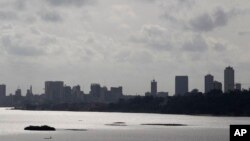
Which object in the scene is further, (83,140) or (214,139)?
(214,139)

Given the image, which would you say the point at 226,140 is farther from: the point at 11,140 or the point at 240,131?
the point at 240,131

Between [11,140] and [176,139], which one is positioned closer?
[11,140]

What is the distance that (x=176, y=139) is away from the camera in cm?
18750

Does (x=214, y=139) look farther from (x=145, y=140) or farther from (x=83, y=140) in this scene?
(x=83, y=140)

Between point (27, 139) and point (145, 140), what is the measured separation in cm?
3490

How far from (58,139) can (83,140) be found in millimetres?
7319

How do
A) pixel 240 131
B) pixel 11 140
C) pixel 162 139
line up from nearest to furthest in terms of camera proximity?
pixel 240 131 < pixel 11 140 < pixel 162 139

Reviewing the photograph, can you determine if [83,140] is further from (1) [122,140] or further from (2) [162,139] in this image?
(2) [162,139]

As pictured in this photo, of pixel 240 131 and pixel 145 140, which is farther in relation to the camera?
pixel 145 140

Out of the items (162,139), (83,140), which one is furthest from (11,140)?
(162,139)

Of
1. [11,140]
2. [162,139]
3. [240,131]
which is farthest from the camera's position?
[162,139]

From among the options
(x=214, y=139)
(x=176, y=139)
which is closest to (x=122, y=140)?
(x=176, y=139)

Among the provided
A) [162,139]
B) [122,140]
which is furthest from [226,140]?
[122,140]

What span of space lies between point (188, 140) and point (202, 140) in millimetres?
4565
